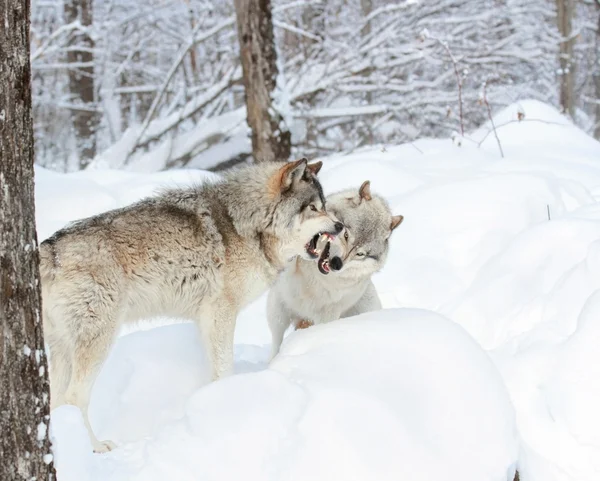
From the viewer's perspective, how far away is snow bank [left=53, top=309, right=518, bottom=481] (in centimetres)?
333

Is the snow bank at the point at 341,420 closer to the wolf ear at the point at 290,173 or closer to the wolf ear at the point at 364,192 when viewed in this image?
the wolf ear at the point at 290,173

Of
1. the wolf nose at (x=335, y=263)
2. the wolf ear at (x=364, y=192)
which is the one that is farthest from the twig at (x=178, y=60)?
the wolf nose at (x=335, y=263)

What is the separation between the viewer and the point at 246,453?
334cm

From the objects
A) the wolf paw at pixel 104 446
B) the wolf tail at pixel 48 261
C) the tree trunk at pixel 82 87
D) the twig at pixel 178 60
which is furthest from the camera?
the tree trunk at pixel 82 87

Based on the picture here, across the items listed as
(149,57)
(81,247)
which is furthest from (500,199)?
(149,57)

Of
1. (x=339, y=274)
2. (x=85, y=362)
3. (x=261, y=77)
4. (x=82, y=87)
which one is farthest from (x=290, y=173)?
(x=82, y=87)

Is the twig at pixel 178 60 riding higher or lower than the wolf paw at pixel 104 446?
higher

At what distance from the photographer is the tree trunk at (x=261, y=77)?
10.4m

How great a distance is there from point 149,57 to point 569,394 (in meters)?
18.7

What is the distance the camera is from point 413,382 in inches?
155

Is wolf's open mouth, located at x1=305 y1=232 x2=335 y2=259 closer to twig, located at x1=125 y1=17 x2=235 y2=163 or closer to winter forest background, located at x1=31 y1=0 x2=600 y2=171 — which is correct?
winter forest background, located at x1=31 y1=0 x2=600 y2=171

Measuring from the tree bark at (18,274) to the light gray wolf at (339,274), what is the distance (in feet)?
8.76

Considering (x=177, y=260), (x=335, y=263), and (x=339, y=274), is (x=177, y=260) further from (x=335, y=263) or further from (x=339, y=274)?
(x=339, y=274)

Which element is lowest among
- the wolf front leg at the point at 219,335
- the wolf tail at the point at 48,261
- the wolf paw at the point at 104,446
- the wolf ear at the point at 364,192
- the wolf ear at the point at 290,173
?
the wolf paw at the point at 104,446
